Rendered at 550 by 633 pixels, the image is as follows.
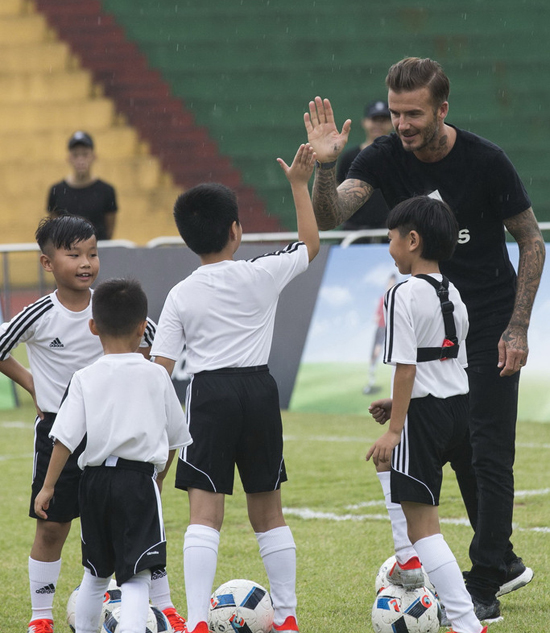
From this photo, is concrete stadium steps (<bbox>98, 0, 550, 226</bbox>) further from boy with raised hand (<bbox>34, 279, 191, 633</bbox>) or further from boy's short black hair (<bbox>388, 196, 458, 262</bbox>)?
boy with raised hand (<bbox>34, 279, 191, 633</bbox>)

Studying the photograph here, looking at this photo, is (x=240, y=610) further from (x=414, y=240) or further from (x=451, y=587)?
(x=414, y=240)

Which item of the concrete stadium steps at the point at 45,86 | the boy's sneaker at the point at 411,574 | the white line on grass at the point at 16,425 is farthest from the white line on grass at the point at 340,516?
the concrete stadium steps at the point at 45,86

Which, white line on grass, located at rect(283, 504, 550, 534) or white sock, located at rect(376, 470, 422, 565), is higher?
white sock, located at rect(376, 470, 422, 565)

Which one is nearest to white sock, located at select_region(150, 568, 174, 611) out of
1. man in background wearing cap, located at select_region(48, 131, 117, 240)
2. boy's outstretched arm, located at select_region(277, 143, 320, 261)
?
boy's outstretched arm, located at select_region(277, 143, 320, 261)

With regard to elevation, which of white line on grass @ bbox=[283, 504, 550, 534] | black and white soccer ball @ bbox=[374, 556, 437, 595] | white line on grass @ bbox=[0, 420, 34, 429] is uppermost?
black and white soccer ball @ bbox=[374, 556, 437, 595]

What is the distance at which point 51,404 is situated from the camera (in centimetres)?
410

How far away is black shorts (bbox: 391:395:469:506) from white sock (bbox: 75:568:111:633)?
42.4 inches

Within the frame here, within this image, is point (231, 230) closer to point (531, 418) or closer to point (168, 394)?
point (168, 394)

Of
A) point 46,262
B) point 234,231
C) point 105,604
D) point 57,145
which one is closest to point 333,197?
point 234,231

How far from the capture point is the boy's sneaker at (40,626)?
401cm

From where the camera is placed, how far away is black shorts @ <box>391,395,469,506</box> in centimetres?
369

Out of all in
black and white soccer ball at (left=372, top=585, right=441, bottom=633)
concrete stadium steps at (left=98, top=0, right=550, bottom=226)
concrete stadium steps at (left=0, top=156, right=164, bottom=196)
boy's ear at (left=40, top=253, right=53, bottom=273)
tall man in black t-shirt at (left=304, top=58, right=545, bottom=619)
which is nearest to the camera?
black and white soccer ball at (left=372, top=585, right=441, bottom=633)

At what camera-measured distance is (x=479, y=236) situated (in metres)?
4.21

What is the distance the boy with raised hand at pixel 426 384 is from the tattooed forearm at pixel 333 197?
1.32ft
